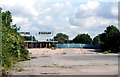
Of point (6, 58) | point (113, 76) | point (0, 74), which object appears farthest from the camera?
point (6, 58)

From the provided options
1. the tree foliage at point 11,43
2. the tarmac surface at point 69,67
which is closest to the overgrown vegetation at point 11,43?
the tree foliage at point 11,43

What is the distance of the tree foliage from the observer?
10.5 m

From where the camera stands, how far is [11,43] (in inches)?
494

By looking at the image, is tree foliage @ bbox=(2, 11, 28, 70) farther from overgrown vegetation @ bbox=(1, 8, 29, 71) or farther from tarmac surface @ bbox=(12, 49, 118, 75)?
tarmac surface @ bbox=(12, 49, 118, 75)

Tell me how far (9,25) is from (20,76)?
31.2 feet

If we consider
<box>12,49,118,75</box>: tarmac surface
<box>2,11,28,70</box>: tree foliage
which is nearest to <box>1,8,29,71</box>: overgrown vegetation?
<box>2,11,28,70</box>: tree foliage

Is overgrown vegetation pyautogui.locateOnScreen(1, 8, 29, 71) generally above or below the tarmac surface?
above

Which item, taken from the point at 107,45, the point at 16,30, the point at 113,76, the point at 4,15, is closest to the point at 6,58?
the point at 113,76

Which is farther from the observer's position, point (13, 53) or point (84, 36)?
point (84, 36)

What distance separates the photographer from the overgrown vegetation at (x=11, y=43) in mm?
10559

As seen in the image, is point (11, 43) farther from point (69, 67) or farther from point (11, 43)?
point (69, 67)

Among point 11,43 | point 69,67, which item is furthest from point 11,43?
point 69,67

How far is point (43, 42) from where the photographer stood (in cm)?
7188

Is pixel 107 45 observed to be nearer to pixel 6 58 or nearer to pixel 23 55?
pixel 23 55
